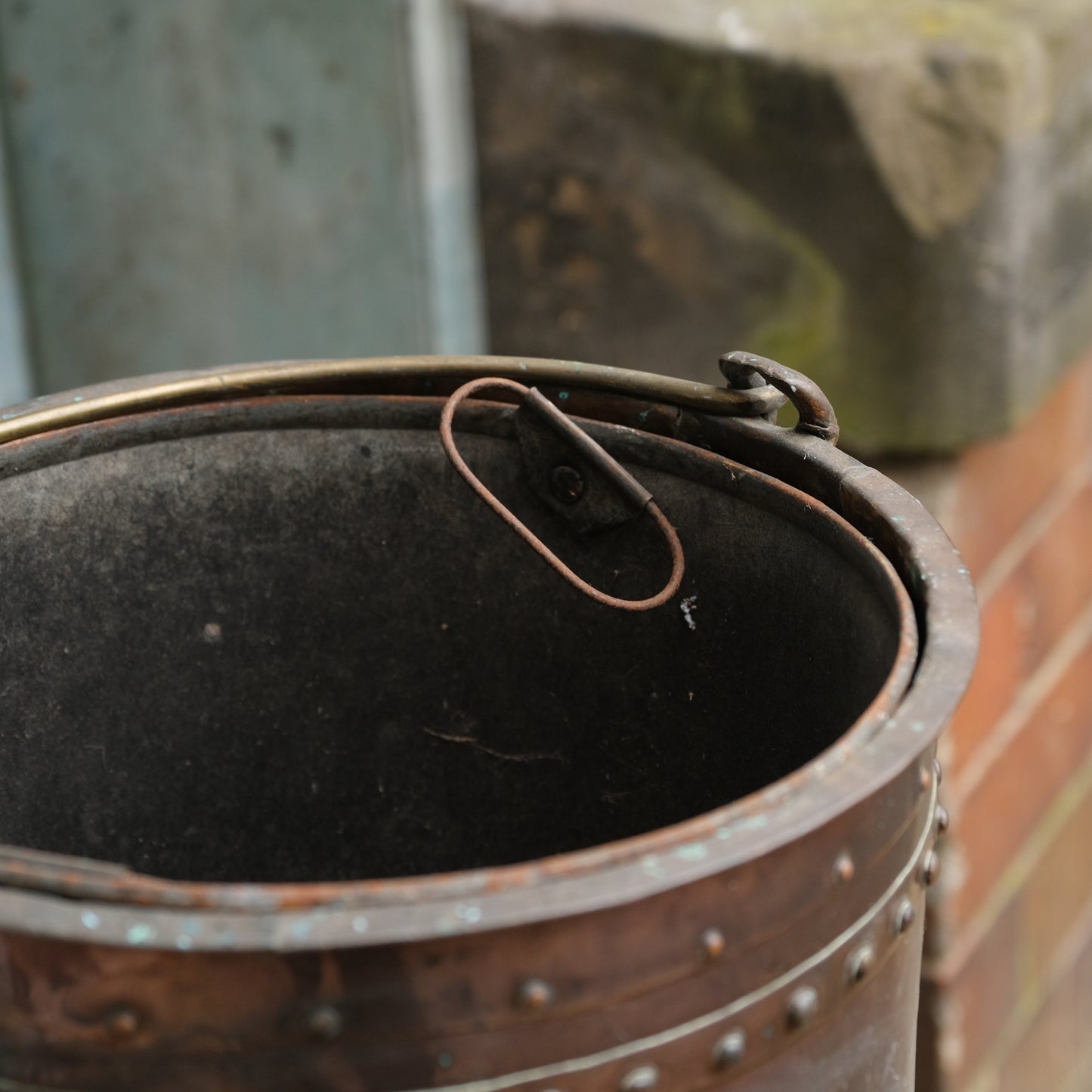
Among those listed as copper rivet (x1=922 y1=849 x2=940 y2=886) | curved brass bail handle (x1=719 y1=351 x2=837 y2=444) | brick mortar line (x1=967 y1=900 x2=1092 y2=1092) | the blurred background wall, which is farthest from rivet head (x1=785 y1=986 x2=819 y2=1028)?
brick mortar line (x1=967 y1=900 x2=1092 y2=1092)

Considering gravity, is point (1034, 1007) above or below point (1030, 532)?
below

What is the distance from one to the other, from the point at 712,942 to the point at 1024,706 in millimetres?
2113

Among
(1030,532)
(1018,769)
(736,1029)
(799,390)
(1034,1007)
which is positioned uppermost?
(799,390)

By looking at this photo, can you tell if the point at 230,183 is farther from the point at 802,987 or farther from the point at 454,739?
the point at 802,987

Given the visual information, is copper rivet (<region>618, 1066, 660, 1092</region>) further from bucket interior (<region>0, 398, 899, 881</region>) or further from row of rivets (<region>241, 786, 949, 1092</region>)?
bucket interior (<region>0, 398, 899, 881</region>)

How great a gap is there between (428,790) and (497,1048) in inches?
24.0

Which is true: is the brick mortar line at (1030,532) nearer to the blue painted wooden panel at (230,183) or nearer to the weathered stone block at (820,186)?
the weathered stone block at (820,186)

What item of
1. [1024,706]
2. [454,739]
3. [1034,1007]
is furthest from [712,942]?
[1034,1007]

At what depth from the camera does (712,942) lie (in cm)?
67

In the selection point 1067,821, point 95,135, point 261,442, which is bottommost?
point 1067,821

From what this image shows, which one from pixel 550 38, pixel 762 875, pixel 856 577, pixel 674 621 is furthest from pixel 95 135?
pixel 762 875

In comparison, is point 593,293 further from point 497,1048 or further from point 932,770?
point 497,1048

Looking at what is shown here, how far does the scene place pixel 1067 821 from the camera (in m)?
2.93

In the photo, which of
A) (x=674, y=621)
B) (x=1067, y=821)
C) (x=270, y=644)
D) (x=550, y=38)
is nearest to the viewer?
(x=674, y=621)
